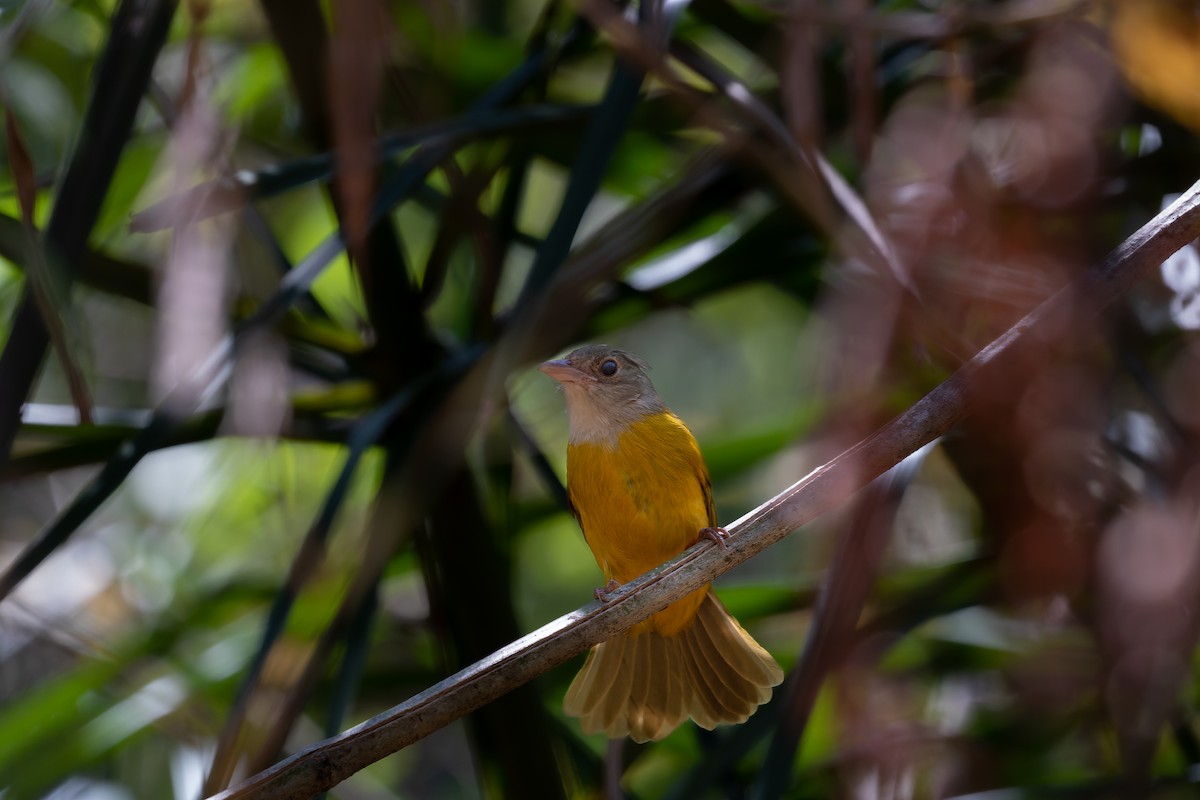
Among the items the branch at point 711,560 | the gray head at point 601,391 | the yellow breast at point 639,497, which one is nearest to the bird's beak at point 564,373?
the gray head at point 601,391

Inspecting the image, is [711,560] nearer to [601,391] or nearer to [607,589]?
[607,589]

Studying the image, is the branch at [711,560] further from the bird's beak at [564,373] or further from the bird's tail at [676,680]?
the bird's beak at [564,373]

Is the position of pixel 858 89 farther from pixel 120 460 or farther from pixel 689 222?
pixel 120 460

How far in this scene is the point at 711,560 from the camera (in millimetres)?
1589

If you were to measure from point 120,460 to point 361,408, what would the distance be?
1.05 metres

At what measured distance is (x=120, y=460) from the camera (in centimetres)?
202

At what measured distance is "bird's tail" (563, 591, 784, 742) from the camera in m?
2.34

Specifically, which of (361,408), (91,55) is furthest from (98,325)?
(361,408)

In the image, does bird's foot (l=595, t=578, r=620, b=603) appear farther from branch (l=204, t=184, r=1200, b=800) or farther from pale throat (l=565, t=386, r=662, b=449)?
branch (l=204, t=184, r=1200, b=800)

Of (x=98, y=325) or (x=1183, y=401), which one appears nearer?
(x=1183, y=401)

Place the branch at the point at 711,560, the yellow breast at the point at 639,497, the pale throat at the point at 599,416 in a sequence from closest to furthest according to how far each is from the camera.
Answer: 1. the branch at the point at 711,560
2. the yellow breast at the point at 639,497
3. the pale throat at the point at 599,416

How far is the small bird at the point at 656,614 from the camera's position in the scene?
2.37 metres

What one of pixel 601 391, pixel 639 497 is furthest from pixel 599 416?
pixel 639 497

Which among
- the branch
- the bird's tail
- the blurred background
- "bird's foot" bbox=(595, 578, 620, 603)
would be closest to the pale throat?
the blurred background
